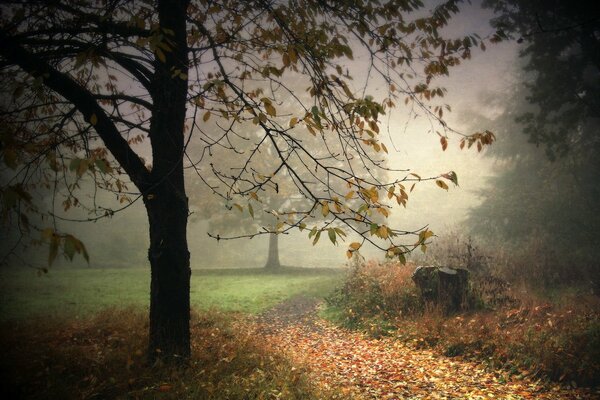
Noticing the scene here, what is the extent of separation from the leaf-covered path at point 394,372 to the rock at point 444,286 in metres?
2.19

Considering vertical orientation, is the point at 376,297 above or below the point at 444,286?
below

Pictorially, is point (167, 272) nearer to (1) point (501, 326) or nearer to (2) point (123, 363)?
(2) point (123, 363)

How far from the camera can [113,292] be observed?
501 inches

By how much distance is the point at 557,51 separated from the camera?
11.5m

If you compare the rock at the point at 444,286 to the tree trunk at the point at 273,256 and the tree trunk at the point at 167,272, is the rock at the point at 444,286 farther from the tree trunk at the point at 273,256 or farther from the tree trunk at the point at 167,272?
the tree trunk at the point at 273,256

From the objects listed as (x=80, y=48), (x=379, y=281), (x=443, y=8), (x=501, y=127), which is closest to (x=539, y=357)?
(x=379, y=281)

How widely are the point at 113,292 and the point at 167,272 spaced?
10.2m

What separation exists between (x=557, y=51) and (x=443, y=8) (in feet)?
33.7

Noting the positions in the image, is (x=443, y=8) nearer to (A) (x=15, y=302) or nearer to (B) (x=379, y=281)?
(B) (x=379, y=281)

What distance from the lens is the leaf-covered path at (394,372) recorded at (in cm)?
519

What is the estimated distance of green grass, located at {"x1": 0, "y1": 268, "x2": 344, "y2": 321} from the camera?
988 cm

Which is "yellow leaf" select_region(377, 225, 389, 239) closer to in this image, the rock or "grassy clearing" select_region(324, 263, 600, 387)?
"grassy clearing" select_region(324, 263, 600, 387)

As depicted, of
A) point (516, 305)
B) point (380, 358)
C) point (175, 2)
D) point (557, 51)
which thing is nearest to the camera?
point (175, 2)

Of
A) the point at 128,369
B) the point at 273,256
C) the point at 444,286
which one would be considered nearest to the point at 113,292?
the point at 128,369
